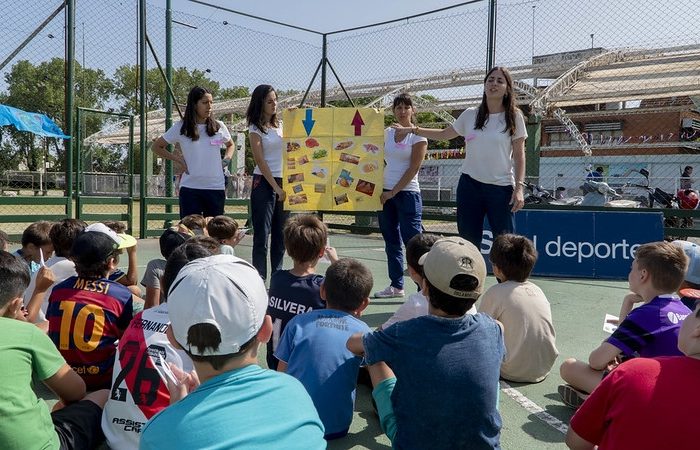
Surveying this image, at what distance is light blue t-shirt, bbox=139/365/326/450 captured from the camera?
1218mm

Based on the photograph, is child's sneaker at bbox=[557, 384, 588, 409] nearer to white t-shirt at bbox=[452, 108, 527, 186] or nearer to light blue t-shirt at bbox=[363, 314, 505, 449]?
light blue t-shirt at bbox=[363, 314, 505, 449]

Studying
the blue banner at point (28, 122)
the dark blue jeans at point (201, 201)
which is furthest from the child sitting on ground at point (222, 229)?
the blue banner at point (28, 122)

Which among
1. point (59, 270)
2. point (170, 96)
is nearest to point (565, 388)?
point (59, 270)

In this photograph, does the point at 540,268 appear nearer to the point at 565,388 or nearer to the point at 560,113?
the point at 565,388

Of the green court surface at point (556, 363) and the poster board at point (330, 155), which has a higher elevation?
the poster board at point (330, 155)

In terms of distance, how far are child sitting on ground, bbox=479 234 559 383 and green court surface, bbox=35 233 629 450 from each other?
12 centimetres

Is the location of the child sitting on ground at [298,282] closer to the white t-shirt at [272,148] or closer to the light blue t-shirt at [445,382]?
the light blue t-shirt at [445,382]

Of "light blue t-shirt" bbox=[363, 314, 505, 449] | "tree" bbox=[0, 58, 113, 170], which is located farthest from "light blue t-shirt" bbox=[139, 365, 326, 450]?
"tree" bbox=[0, 58, 113, 170]

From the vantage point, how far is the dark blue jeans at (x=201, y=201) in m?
5.17

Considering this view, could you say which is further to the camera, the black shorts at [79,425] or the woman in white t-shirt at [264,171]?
the woman in white t-shirt at [264,171]

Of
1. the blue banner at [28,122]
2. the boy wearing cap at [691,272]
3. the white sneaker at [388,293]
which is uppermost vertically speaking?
the blue banner at [28,122]

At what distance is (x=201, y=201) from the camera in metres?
5.21

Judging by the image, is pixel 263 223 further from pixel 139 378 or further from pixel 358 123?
pixel 139 378

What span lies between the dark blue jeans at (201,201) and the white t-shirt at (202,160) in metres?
0.04
